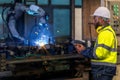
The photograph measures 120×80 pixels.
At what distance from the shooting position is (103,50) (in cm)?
553

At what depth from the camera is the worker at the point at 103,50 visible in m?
5.55

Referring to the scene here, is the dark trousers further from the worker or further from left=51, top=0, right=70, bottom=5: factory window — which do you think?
left=51, top=0, right=70, bottom=5: factory window

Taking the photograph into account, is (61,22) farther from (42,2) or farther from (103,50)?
(103,50)

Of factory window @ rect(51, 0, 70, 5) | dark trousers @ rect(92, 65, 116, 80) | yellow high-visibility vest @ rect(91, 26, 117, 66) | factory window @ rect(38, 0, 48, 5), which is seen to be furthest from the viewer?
factory window @ rect(51, 0, 70, 5)

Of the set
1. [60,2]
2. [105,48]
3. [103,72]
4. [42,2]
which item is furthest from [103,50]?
[60,2]

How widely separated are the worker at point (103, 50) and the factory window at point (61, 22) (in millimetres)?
6605

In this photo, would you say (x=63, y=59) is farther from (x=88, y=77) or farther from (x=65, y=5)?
(x=65, y=5)

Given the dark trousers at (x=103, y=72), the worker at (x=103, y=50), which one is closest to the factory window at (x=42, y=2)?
the worker at (x=103, y=50)

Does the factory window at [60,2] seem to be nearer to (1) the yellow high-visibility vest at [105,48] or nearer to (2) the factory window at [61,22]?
(2) the factory window at [61,22]

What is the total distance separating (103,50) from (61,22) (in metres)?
7.05

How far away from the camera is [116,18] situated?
11148 mm

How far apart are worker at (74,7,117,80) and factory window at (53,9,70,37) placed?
6605mm

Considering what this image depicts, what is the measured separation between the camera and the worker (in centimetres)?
555

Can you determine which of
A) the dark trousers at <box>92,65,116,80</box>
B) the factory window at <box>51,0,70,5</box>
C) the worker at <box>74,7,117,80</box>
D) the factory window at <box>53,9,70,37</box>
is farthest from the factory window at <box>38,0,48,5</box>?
the dark trousers at <box>92,65,116,80</box>
